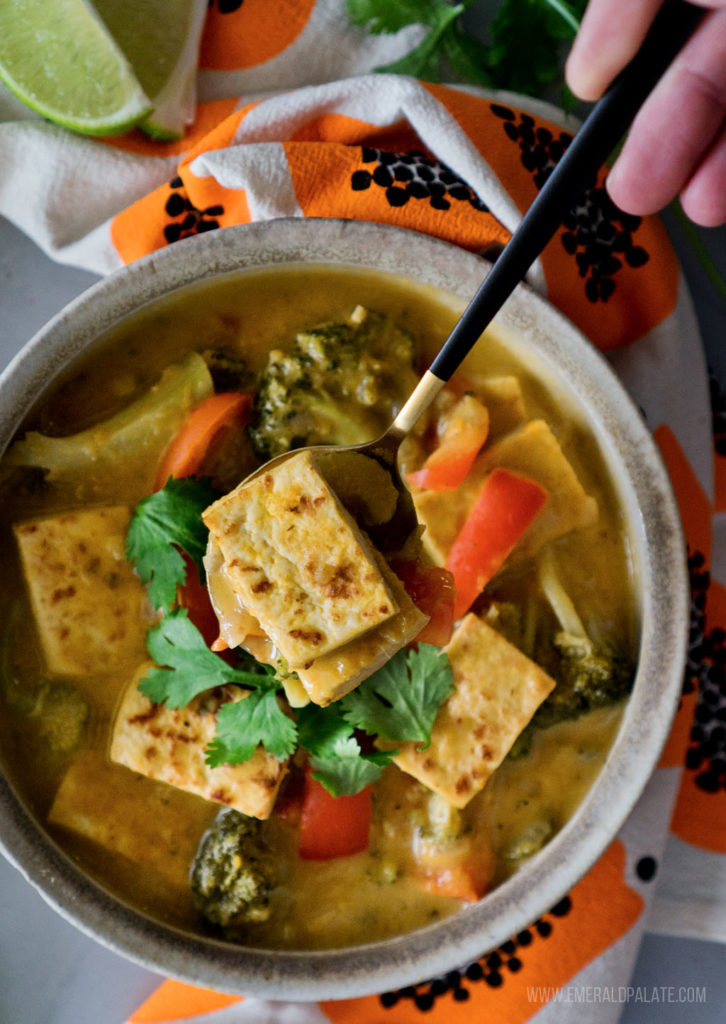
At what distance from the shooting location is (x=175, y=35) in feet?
8.75

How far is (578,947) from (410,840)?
0.66 m

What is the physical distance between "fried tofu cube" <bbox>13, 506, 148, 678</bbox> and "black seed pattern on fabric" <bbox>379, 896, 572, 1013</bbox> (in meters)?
1.37

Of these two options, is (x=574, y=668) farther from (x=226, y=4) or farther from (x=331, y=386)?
(x=226, y=4)

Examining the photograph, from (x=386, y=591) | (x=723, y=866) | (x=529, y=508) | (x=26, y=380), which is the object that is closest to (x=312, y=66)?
(x=26, y=380)

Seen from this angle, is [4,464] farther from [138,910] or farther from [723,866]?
[723,866]

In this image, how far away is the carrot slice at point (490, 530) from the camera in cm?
253

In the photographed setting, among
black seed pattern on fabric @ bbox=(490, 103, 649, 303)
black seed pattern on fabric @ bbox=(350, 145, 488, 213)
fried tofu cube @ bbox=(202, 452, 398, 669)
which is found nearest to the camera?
fried tofu cube @ bbox=(202, 452, 398, 669)

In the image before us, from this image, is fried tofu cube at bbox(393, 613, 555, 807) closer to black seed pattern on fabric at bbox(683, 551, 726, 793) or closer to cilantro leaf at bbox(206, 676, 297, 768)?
cilantro leaf at bbox(206, 676, 297, 768)

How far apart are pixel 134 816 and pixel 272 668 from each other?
687 mm

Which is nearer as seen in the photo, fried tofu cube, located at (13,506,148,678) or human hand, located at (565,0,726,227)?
human hand, located at (565,0,726,227)

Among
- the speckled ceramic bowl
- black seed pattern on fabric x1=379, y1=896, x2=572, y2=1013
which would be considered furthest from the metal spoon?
black seed pattern on fabric x1=379, y1=896, x2=572, y2=1013

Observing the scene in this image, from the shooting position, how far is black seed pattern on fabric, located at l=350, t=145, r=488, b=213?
2506 mm

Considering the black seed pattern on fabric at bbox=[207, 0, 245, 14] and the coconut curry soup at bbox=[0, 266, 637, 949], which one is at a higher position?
the black seed pattern on fabric at bbox=[207, 0, 245, 14]

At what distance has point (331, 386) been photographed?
99.0 inches
